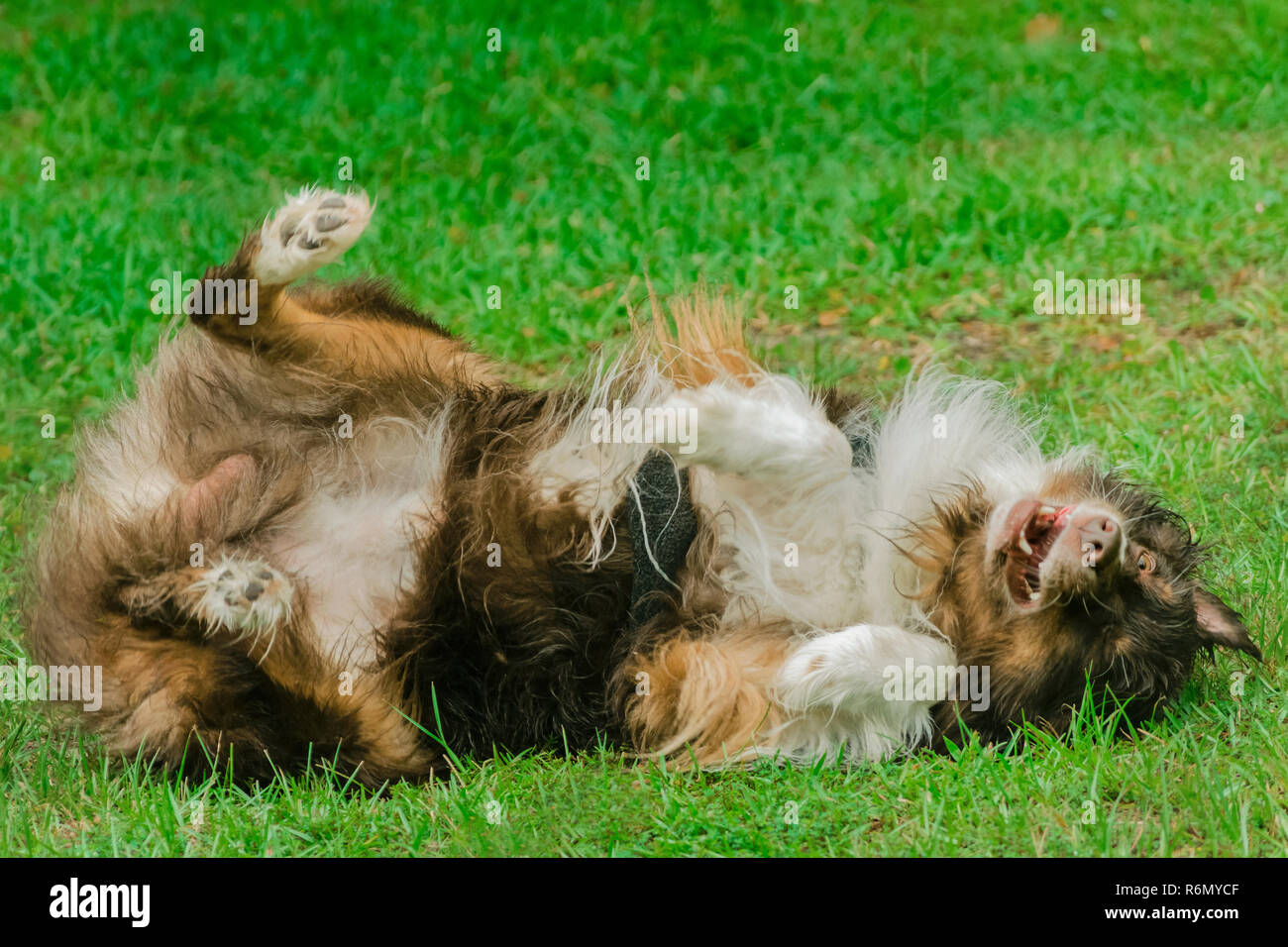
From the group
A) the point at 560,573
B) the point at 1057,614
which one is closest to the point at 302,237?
the point at 560,573

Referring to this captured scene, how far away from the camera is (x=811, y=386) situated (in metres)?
4.54

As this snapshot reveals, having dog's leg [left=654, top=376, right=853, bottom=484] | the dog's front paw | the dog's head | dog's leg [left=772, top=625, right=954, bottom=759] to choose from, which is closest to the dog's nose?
the dog's head

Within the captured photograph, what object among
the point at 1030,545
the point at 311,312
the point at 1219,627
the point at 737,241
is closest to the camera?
the point at 1030,545

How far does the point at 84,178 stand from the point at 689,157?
370 centimetres

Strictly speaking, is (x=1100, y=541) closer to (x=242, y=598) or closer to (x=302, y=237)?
(x=242, y=598)

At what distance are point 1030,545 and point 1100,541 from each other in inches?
11.0

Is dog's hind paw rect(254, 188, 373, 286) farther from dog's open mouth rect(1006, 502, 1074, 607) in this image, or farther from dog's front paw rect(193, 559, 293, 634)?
dog's open mouth rect(1006, 502, 1074, 607)

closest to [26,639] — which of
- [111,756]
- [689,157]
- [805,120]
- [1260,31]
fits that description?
[111,756]

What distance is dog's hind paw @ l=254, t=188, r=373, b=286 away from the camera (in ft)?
14.4

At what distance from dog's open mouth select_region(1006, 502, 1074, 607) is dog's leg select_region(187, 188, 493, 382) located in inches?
73.8

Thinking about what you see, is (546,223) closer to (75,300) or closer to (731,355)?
(75,300)

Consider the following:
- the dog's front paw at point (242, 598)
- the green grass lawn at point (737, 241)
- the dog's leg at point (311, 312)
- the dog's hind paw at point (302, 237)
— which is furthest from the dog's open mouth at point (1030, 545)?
the dog's hind paw at point (302, 237)

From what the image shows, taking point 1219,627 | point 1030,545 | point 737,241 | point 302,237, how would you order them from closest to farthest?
1. point 1030,545
2. point 1219,627
3. point 302,237
4. point 737,241

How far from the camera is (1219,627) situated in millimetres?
4207
